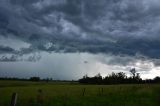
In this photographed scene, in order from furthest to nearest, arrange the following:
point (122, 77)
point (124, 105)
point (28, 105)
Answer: point (122, 77) → point (124, 105) → point (28, 105)

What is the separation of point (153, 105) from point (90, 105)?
8666 mm

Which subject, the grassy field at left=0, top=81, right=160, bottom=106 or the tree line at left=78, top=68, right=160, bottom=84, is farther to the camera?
the tree line at left=78, top=68, right=160, bottom=84

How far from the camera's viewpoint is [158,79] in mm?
169750

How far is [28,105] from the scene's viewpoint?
25266mm

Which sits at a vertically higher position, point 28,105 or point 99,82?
point 99,82

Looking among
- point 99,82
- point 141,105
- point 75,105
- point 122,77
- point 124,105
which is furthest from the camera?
point 122,77

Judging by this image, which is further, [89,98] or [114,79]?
[114,79]

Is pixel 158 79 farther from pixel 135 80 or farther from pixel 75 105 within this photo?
pixel 75 105

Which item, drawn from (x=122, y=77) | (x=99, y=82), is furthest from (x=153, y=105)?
(x=122, y=77)

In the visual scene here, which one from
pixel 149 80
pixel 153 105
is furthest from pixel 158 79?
pixel 153 105

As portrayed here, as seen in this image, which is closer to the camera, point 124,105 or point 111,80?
point 124,105

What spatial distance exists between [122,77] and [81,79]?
78.9 feet

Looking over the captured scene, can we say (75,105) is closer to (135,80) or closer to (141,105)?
(141,105)

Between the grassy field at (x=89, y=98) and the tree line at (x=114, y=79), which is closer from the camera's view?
the grassy field at (x=89, y=98)
